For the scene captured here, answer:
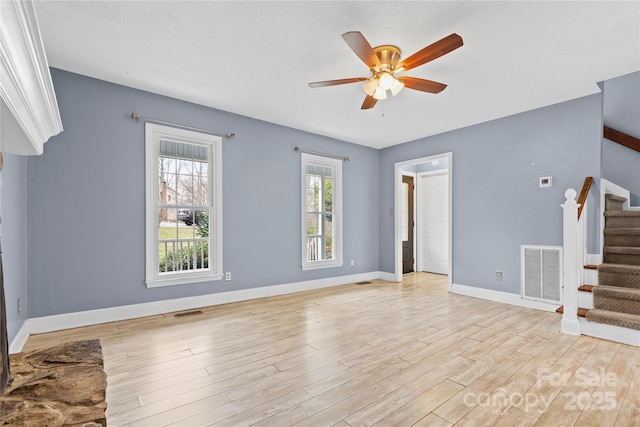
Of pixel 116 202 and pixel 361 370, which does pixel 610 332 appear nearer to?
pixel 361 370

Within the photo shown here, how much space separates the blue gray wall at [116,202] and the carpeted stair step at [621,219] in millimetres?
4322

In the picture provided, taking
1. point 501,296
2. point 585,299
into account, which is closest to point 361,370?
point 585,299

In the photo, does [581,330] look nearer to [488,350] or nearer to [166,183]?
[488,350]

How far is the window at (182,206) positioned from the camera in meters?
3.69

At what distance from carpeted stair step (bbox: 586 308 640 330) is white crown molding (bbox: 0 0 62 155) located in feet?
14.5

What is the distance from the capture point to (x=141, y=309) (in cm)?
359

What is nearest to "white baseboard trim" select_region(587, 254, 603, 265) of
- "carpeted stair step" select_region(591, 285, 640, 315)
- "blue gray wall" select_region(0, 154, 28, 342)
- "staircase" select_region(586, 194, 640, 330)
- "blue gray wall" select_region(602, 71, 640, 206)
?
"staircase" select_region(586, 194, 640, 330)

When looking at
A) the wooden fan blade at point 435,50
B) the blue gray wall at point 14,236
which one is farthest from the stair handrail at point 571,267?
the blue gray wall at point 14,236

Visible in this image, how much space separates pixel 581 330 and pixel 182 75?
4.92m

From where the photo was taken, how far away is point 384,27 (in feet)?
7.87

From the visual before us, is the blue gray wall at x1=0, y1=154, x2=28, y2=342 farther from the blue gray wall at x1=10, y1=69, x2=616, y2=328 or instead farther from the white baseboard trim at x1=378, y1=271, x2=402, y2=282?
the white baseboard trim at x1=378, y1=271, x2=402, y2=282

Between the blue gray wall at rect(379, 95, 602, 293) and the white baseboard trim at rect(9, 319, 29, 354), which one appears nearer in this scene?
the white baseboard trim at rect(9, 319, 29, 354)

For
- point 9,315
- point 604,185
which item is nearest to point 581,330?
point 604,185

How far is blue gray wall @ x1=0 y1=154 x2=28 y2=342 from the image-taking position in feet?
7.53
